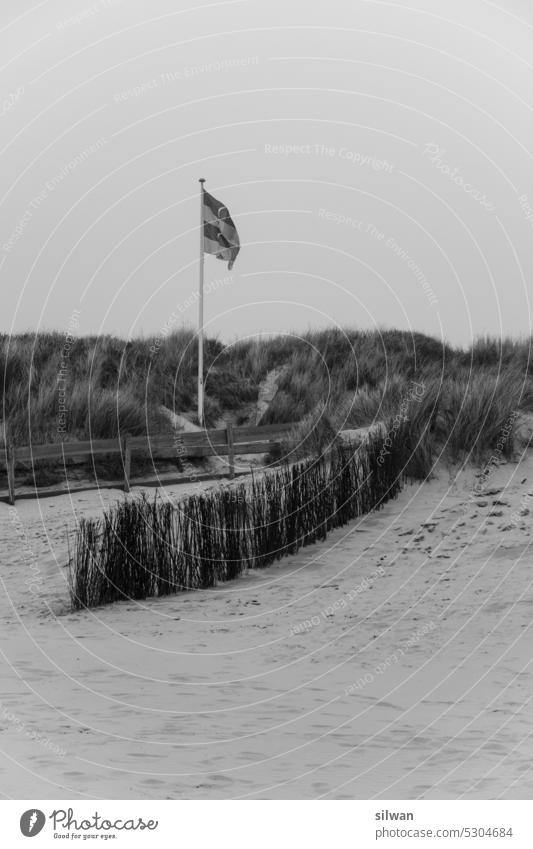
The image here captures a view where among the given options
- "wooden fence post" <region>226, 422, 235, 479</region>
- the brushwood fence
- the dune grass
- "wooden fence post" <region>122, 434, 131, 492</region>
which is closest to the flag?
the dune grass

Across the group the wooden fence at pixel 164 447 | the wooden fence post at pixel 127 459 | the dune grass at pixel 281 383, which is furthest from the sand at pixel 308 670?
the wooden fence post at pixel 127 459

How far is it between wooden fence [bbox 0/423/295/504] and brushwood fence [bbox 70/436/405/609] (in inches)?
133

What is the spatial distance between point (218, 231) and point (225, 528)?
10.5 meters

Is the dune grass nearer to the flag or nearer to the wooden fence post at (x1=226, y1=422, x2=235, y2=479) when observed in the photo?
the wooden fence post at (x1=226, y1=422, x2=235, y2=479)

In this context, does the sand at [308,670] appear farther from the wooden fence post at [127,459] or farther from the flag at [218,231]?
the flag at [218,231]

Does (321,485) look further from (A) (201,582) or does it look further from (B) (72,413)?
(B) (72,413)

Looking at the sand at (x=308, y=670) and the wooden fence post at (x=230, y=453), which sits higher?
the wooden fence post at (x=230, y=453)

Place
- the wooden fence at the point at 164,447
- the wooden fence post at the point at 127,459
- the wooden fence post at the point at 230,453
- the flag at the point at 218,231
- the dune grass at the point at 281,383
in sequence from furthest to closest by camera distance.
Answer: the flag at the point at 218,231 → the wooden fence post at the point at 230,453 → the wooden fence post at the point at 127,459 → the wooden fence at the point at 164,447 → the dune grass at the point at 281,383

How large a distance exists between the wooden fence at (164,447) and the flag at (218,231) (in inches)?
177

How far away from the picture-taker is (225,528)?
1192cm

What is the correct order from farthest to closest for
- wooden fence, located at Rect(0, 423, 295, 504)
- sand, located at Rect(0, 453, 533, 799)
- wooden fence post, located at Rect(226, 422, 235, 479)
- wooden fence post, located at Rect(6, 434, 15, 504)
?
1. wooden fence post, located at Rect(226, 422, 235, 479)
2. wooden fence, located at Rect(0, 423, 295, 504)
3. wooden fence post, located at Rect(6, 434, 15, 504)
4. sand, located at Rect(0, 453, 533, 799)

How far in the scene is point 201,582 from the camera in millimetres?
11523

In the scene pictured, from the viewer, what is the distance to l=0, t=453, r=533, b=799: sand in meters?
5.91

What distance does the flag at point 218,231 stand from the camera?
21.1m
